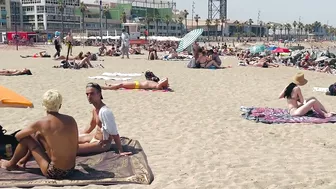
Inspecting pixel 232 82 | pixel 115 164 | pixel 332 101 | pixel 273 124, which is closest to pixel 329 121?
pixel 273 124

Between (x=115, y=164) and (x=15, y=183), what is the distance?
1.11 meters

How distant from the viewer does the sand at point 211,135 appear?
4723mm

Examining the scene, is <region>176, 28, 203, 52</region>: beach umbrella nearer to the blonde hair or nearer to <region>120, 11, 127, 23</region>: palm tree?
the blonde hair

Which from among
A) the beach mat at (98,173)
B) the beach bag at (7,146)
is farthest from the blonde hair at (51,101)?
the beach bag at (7,146)

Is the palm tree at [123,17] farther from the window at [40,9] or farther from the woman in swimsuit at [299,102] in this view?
the woman in swimsuit at [299,102]

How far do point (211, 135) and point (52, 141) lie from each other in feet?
10.4

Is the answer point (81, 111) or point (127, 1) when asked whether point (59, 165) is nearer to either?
point (81, 111)

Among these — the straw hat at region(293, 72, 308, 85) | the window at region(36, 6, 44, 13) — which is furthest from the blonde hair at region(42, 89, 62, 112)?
the window at region(36, 6, 44, 13)

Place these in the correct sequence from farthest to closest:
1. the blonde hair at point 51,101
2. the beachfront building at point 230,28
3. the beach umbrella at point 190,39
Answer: the beachfront building at point 230,28
the beach umbrella at point 190,39
the blonde hair at point 51,101

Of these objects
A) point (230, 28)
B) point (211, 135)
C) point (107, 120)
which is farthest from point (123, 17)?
point (107, 120)

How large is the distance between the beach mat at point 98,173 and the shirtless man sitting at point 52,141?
5.2 inches

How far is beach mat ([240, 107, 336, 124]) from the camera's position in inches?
303

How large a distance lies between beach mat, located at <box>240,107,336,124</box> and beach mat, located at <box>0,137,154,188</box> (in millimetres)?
3346

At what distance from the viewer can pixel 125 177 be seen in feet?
15.0
